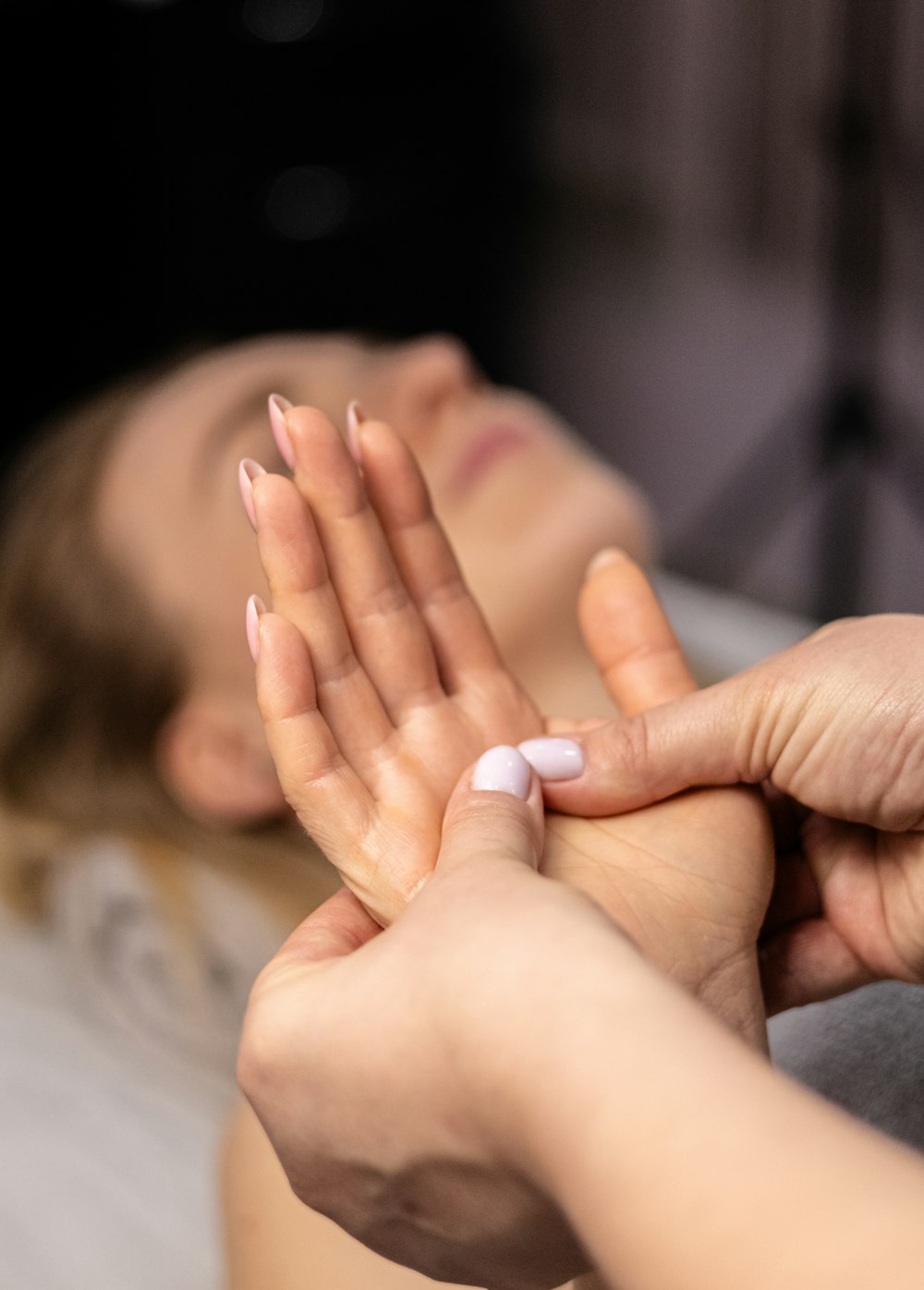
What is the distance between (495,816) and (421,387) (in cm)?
79

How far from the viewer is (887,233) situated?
2350 mm

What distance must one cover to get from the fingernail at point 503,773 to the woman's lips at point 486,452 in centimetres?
61

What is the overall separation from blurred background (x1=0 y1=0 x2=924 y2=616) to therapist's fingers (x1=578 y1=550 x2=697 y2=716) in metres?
1.32

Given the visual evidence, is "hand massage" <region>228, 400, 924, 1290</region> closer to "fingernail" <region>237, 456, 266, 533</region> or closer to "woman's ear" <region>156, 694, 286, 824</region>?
"fingernail" <region>237, 456, 266, 533</region>

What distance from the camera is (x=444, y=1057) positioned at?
1.36 feet

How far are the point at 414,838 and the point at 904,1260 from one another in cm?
32

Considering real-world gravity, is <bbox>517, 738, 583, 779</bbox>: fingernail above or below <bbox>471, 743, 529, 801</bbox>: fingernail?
below

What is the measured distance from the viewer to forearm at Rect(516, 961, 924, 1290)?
0.32m

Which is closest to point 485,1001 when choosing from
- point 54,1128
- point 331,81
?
point 54,1128

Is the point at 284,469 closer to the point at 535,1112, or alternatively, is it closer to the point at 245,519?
the point at 245,519

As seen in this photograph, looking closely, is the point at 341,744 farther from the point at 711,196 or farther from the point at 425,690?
the point at 711,196

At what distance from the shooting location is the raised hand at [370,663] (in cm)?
58

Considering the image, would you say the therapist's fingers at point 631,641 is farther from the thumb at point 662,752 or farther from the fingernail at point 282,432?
the fingernail at point 282,432

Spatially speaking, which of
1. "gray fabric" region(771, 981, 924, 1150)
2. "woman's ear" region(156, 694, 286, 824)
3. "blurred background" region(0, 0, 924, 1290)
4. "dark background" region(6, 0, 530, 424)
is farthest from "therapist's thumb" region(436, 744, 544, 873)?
"dark background" region(6, 0, 530, 424)
